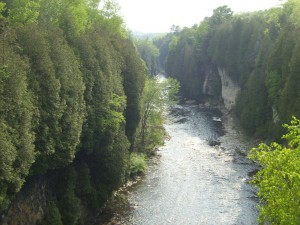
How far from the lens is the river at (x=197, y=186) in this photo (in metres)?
41.7

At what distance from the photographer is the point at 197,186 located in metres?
50.4

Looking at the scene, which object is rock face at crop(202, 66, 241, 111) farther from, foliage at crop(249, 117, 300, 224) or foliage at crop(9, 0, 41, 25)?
foliage at crop(249, 117, 300, 224)

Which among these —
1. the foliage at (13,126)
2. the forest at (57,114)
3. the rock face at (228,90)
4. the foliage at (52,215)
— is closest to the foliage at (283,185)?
the foliage at (13,126)

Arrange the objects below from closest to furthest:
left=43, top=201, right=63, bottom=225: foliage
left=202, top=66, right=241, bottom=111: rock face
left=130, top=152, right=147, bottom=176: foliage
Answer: left=43, top=201, right=63, bottom=225: foliage < left=130, top=152, right=147, bottom=176: foliage < left=202, top=66, right=241, bottom=111: rock face

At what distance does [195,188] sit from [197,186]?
737 millimetres

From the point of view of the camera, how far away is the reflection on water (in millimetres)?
41594

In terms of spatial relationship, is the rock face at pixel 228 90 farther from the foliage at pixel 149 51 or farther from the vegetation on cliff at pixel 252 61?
the foliage at pixel 149 51

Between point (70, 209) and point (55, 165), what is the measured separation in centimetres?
545

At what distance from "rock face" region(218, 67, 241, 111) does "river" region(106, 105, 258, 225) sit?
2092 cm

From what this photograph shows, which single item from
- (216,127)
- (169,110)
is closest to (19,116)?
(216,127)

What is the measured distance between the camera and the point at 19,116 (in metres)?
25.1

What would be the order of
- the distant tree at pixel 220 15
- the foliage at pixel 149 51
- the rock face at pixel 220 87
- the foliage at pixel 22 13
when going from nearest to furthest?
the foliage at pixel 22 13, the rock face at pixel 220 87, the distant tree at pixel 220 15, the foliage at pixel 149 51

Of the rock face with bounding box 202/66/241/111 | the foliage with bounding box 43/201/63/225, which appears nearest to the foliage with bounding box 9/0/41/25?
the foliage with bounding box 43/201/63/225

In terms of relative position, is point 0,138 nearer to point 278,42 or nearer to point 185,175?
point 185,175
